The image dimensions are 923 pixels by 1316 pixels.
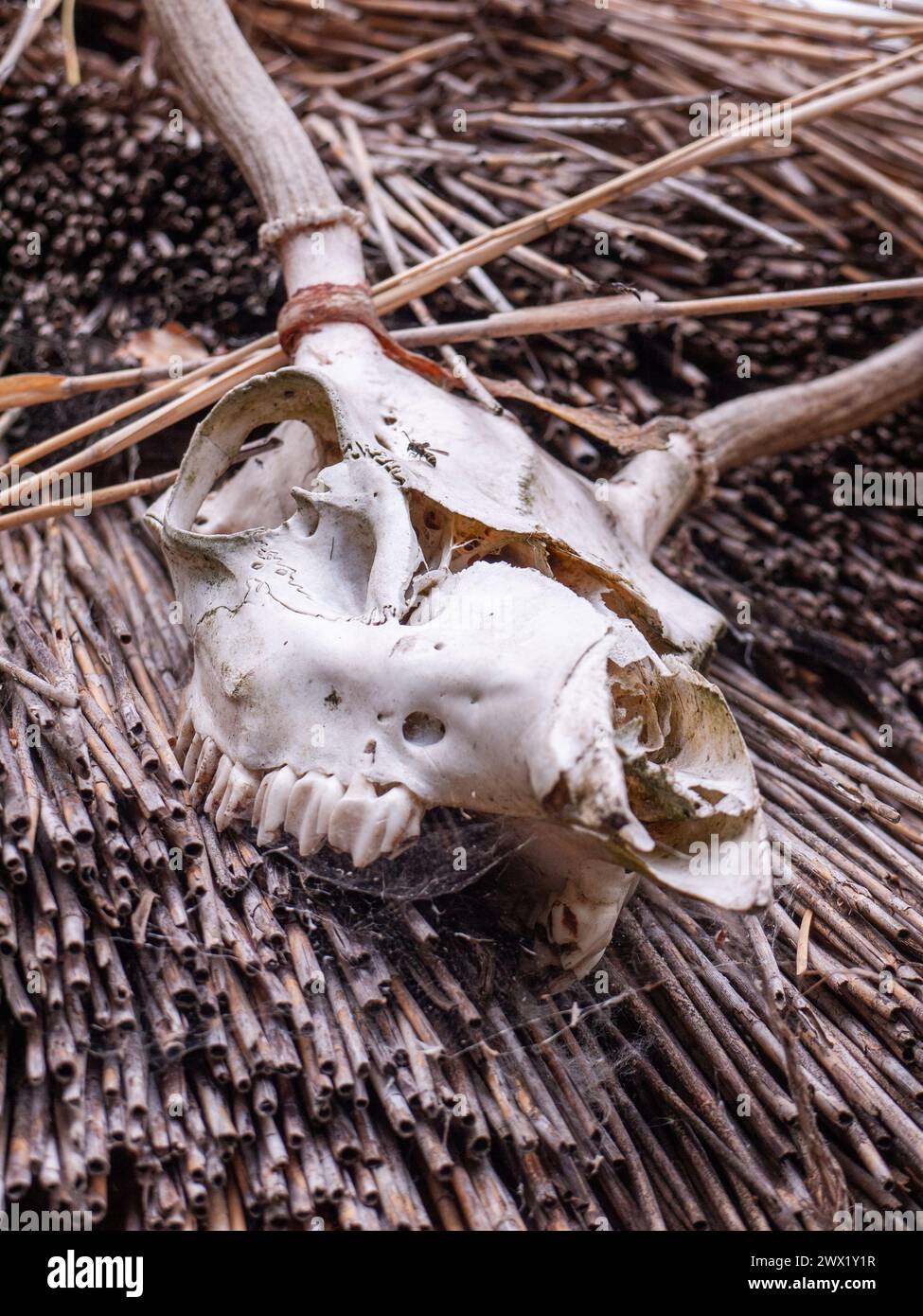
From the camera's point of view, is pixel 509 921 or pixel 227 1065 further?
pixel 509 921

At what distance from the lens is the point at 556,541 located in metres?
1.25

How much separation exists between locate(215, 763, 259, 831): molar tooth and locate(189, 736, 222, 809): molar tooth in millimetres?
37

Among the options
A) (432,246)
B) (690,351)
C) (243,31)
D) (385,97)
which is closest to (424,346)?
(432,246)

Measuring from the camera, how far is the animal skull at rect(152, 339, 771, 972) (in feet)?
3.30

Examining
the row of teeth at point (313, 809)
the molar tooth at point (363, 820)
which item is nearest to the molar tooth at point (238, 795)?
the row of teeth at point (313, 809)

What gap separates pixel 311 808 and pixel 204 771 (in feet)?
0.56

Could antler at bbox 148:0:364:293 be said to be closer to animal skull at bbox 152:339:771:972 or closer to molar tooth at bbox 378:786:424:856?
animal skull at bbox 152:339:771:972

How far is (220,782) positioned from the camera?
1193mm

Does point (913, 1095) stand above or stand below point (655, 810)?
below

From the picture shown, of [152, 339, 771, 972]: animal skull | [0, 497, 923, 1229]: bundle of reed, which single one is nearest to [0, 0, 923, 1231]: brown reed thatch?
[0, 497, 923, 1229]: bundle of reed

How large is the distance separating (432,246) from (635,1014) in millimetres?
1354

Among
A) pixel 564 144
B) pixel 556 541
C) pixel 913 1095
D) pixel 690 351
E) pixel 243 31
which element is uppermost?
pixel 243 31

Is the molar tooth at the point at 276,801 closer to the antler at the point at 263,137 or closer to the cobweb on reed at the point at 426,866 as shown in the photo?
the cobweb on reed at the point at 426,866

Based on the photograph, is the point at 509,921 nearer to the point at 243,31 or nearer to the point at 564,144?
the point at 564,144
